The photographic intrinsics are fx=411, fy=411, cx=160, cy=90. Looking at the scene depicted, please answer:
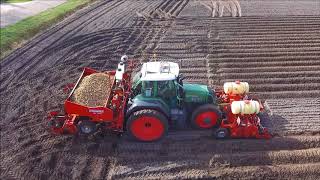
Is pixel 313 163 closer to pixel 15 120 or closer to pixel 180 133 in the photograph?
pixel 180 133

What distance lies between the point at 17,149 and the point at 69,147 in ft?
4.73

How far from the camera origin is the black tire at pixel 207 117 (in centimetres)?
1110

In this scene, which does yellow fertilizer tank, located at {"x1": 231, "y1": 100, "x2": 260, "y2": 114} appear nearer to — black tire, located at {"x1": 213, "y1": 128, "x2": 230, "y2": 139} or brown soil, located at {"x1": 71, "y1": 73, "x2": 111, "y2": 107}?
black tire, located at {"x1": 213, "y1": 128, "x2": 230, "y2": 139}

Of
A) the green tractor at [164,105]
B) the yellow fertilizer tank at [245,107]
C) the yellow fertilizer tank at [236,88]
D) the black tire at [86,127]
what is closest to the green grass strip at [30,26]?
the black tire at [86,127]

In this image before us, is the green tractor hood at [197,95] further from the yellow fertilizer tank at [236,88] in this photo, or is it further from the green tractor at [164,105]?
the yellow fertilizer tank at [236,88]

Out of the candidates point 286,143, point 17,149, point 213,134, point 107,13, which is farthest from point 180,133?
point 107,13

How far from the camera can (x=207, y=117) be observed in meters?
11.2

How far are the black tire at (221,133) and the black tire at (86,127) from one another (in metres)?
3.28

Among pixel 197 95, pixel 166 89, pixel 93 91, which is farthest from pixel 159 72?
pixel 93 91

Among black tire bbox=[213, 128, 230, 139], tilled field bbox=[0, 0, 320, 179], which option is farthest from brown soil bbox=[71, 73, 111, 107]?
black tire bbox=[213, 128, 230, 139]

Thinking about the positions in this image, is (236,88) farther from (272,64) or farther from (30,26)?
(30,26)

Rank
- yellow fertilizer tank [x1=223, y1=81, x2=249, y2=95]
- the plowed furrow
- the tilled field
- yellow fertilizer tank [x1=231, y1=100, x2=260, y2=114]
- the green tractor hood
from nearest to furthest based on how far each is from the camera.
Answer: the tilled field
yellow fertilizer tank [x1=231, y1=100, x2=260, y2=114]
the green tractor hood
yellow fertilizer tank [x1=223, y1=81, x2=249, y2=95]
the plowed furrow

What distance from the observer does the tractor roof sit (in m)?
10.8

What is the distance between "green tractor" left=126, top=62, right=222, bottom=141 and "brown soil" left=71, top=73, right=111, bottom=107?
87 cm
